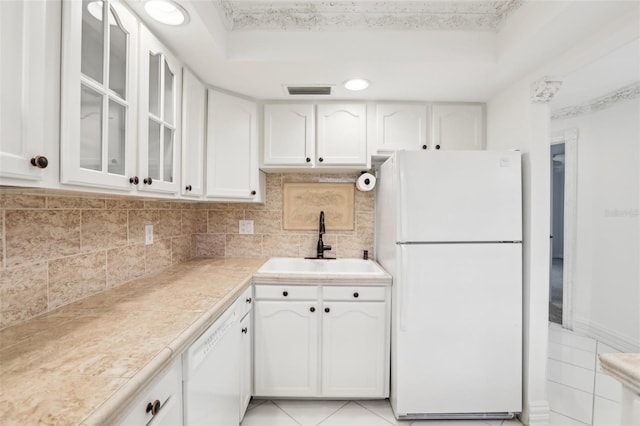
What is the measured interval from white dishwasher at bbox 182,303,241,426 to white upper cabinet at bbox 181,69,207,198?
0.77m

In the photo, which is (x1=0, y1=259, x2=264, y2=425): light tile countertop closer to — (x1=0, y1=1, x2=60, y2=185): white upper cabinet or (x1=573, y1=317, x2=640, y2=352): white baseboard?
(x1=0, y1=1, x2=60, y2=185): white upper cabinet

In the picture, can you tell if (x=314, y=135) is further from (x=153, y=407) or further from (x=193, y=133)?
(x=153, y=407)

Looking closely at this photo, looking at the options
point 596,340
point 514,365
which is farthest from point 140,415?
point 596,340

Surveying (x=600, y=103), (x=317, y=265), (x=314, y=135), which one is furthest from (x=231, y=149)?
(x=600, y=103)

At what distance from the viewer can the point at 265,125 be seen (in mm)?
2117

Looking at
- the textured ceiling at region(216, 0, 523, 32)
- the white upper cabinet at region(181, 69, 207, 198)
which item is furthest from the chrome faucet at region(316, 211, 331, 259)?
the textured ceiling at region(216, 0, 523, 32)

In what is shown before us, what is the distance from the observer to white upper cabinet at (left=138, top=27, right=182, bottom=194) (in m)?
1.19

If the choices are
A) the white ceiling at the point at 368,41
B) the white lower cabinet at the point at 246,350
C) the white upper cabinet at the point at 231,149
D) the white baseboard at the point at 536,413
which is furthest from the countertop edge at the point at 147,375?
the white baseboard at the point at 536,413

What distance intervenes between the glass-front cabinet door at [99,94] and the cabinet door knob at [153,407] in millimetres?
673

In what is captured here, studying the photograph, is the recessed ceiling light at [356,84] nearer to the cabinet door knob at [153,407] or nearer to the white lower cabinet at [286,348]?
the white lower cabinet at [286,348]

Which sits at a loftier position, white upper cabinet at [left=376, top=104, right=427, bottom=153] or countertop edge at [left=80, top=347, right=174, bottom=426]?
white upper cabinet at [left=376, top=104, right=427, bottom=153]

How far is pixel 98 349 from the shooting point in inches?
31.8

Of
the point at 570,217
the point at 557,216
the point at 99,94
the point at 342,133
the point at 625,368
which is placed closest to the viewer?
the point at 625,368

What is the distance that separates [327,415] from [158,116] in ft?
6.45
